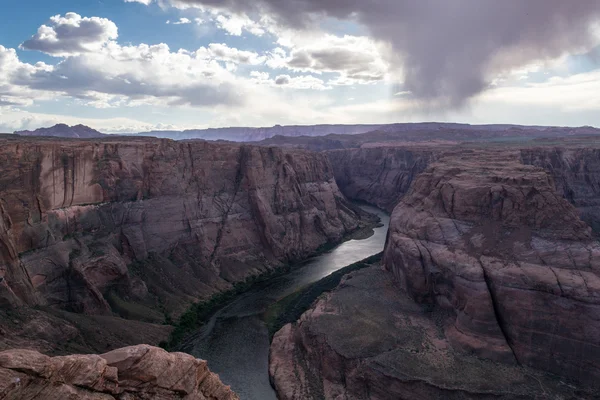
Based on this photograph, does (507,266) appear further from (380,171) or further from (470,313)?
(380,171)

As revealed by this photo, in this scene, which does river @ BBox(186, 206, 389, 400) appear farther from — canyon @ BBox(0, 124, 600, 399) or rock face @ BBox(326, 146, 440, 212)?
rock face @ BBox(326, 146, 440, 212)

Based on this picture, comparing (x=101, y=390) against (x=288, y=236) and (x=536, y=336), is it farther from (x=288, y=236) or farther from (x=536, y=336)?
(x=288, y=236)

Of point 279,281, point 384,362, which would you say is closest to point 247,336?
point 279,281

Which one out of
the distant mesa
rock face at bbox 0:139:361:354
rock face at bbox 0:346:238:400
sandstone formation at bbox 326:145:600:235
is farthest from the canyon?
the distant mesa

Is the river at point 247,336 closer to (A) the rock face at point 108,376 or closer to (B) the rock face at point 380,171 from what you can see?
(A) the rock face at point 108,376

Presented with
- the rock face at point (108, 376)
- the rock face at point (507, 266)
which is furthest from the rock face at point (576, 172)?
the rock face at point (108, 376)

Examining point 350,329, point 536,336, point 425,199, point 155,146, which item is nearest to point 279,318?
point 350,329

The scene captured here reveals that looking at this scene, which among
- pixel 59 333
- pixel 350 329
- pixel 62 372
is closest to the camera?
pixel 62 372
